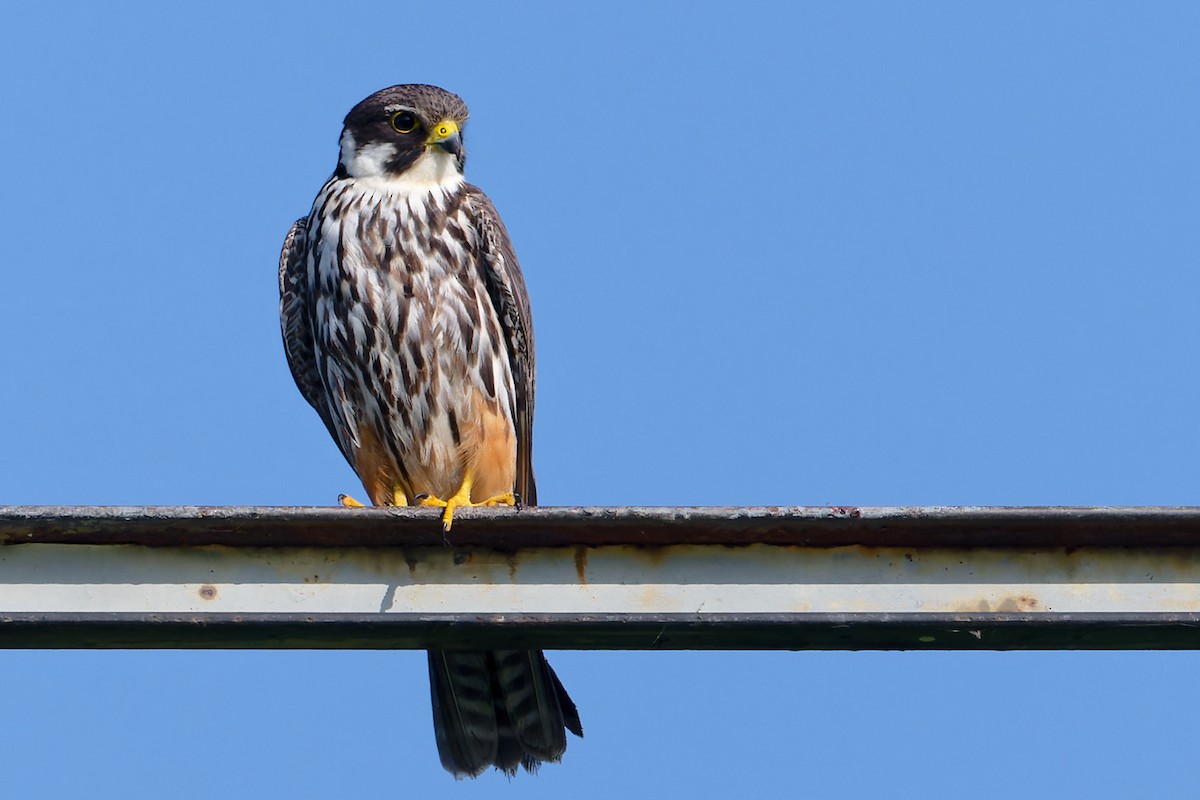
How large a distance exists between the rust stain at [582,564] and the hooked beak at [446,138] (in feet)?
11.8

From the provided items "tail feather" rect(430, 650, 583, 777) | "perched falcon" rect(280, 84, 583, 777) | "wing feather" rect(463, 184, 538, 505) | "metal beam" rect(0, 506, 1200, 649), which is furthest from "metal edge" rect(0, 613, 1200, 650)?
"wing feather" rect(463, 184, 538, 505)

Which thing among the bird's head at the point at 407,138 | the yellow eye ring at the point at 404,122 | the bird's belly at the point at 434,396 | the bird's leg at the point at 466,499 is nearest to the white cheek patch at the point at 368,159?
the bird's head at the point at 407,138

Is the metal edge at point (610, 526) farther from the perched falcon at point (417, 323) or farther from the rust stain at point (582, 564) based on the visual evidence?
the perched falcon at point (417, 323)

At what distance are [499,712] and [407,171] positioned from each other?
2471 mm

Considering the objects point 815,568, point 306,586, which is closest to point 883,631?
point 815,568

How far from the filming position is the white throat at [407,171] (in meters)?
6.67

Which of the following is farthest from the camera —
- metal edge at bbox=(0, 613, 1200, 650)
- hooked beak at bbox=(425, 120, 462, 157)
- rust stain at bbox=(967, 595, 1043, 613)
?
hooked beak at bbox=(425, 120, 462, 157)

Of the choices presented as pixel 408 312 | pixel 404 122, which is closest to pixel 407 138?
pixel 404 122

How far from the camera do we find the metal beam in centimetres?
332

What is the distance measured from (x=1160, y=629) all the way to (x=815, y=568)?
2.28 ft

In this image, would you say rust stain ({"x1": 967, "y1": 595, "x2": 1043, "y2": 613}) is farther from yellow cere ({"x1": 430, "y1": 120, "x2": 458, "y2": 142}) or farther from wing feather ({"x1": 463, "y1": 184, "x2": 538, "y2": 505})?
yellow cere ({"x1": 430, "y1": 120, "x2": 458, "y2": 142})

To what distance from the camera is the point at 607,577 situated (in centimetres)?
346

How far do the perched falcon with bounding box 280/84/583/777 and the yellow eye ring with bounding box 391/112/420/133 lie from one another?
3 cm

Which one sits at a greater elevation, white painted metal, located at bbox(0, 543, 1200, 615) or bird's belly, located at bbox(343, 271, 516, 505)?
bird's belly, located at bbox(343, 271, 516, 505)
